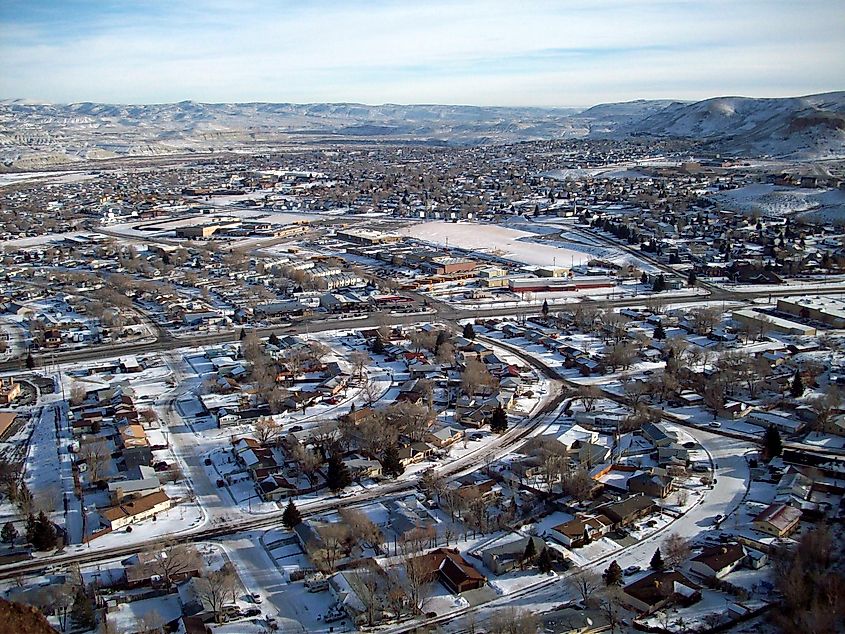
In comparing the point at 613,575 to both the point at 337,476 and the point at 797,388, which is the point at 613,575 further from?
the point at 797,388

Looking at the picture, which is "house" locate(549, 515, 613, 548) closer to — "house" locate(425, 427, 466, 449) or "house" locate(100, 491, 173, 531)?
"house" locate(425, 427, 466, 449)

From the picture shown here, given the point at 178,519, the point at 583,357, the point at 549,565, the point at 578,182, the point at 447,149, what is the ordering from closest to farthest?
the point at 549,565 → the point at 178,519 → the point at 583,357 → the point at 578,182 → the point at 447,149

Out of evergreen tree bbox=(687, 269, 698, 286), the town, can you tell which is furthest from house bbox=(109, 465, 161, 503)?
evergreen tree bbox=(687, 269, 698, 286)

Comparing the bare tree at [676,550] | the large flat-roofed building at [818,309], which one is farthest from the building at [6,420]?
the large flat-roofed building at [818,309]

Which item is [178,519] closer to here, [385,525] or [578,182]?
[385,525]

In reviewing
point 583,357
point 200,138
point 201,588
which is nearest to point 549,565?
point 201,588

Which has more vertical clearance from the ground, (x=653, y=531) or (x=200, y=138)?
(x=200, y=138)
